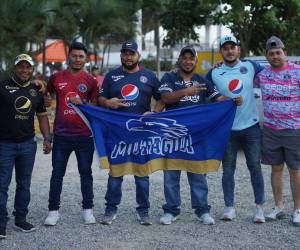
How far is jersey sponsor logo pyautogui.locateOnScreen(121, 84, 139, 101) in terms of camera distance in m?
6.58

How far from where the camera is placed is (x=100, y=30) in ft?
89.7

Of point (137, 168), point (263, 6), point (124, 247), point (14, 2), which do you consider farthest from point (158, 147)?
point (14, 2)

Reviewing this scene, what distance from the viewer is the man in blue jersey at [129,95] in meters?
6.60

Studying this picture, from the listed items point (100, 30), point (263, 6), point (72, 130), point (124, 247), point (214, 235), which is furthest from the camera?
point (100, 30)

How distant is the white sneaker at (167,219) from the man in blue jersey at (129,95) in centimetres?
15

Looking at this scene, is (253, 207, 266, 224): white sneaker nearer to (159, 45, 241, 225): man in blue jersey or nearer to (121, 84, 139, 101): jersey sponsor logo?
(159, 45, 241, 225): man in blue jersey

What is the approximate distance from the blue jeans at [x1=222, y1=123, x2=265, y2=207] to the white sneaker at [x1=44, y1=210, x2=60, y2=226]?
79.7 inches

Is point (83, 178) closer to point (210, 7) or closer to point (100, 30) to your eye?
point (210, 7)

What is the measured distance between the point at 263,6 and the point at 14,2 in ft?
25.5

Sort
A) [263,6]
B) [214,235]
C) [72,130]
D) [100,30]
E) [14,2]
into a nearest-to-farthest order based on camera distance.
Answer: [214,235] → [72,130] → [263,6] → [14,2] → [100,30]

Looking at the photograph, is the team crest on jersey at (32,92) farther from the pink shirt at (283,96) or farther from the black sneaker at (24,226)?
the pink shirt at (283,96)

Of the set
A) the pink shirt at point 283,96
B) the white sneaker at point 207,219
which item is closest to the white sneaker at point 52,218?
the white sneaker at point 207,219

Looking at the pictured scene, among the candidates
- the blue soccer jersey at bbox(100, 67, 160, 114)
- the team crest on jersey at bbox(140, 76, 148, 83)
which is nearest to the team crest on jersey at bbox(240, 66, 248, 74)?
the blue soccer jersey at bbox(100, 67, 160, 114)

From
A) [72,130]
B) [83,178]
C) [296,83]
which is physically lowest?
[83,178]
